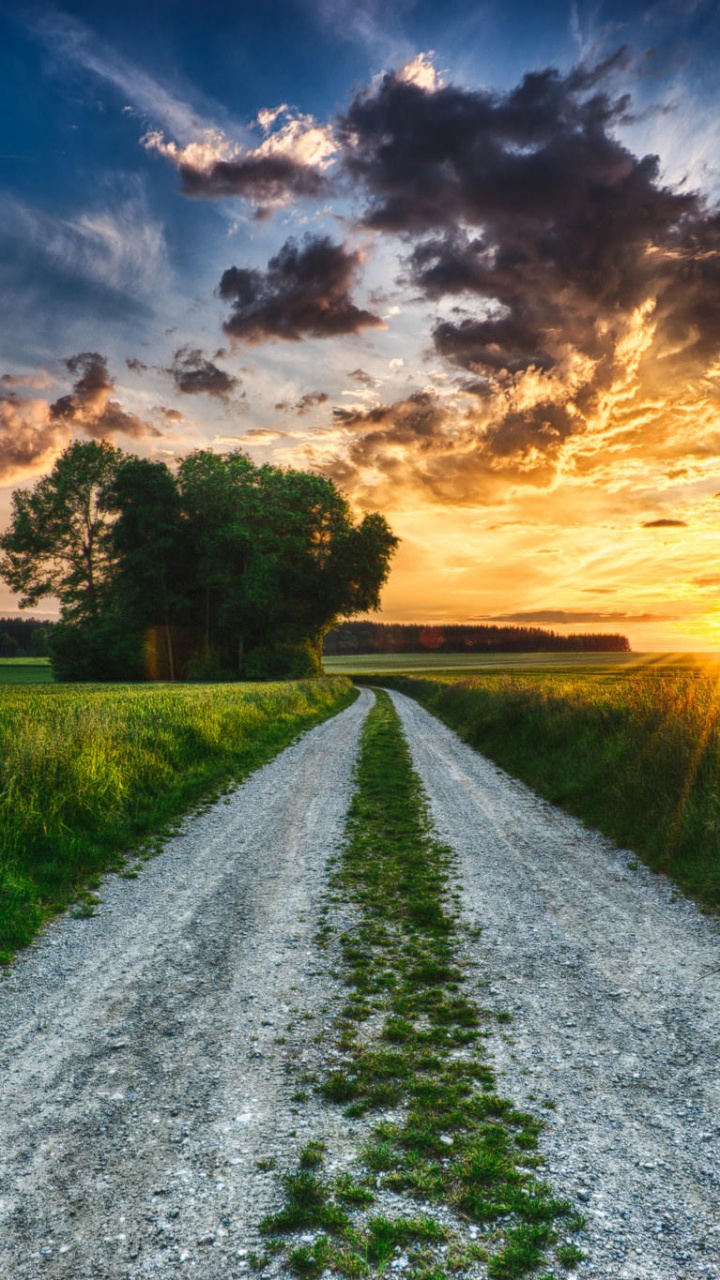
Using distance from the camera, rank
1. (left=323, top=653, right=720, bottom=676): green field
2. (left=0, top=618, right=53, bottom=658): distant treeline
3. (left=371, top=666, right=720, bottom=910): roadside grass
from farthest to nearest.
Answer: (left=0, top=618, right=53, bottom=658): distant treeline, (left=323, top=653, right=720, bottom=676): green field, (left=371, top=666, right=720, bottom=910): roadside grass

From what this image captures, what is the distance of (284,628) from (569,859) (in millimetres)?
Answer: 46648

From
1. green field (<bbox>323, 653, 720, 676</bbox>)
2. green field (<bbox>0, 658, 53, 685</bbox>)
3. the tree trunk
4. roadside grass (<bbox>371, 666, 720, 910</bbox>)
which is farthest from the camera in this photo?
green field (<bbox>323, 653, 720, 676</bbox>)

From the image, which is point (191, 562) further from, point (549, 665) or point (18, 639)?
point (18, 639)

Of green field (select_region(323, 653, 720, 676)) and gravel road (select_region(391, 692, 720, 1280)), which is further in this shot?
green field (select_region(323, 653, 720, 676))

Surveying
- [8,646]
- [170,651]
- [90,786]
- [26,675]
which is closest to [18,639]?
[8,646]

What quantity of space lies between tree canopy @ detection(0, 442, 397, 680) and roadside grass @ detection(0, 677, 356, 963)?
34.7 m

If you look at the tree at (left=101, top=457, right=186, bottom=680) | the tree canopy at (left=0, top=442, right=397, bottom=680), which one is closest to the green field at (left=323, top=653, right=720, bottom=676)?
the tree canopy at (left=0, top=442, right=397, bottom=680)

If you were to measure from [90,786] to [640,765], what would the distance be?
9.52m

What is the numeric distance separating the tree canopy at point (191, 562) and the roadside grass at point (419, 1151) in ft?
152

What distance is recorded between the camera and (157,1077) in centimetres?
413

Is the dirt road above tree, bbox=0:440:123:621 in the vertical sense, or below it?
below

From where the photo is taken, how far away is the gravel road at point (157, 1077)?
2992 millimetres

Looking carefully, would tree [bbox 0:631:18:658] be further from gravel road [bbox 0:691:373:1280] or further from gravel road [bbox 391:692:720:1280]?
gravel road [bbox 391:692:720:1280]

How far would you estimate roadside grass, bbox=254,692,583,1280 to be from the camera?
9.45ft
